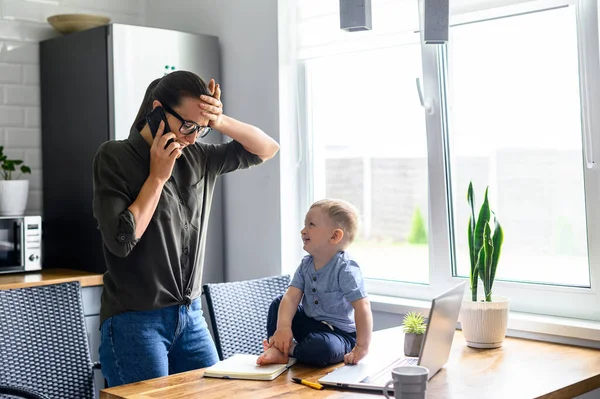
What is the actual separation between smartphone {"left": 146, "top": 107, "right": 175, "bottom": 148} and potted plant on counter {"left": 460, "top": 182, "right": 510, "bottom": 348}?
1050mm

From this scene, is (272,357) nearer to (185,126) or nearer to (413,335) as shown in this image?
(413,335)

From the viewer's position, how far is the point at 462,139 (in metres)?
3.04

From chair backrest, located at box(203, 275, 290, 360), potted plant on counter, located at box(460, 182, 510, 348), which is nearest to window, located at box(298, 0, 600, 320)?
potted plant on counter, located at box(460, 182, 510, 348)

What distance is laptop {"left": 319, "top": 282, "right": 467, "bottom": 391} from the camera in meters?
1.90

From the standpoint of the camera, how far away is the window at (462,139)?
2.71 m

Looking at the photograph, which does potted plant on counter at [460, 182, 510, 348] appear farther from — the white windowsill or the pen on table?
the pen on table

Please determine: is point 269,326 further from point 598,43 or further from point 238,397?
point 598,43

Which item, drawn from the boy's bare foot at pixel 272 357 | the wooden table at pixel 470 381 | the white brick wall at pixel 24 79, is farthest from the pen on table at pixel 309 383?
the white brick wall at pixel 24 79

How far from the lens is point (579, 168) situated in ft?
8.85

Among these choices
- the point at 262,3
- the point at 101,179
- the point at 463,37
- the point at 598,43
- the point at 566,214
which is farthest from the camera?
the point at 262,3

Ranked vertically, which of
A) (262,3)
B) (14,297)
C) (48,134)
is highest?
(262,3)

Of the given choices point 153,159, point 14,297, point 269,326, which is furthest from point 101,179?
point 269,326

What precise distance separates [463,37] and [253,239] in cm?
133

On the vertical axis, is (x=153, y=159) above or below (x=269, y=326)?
above
